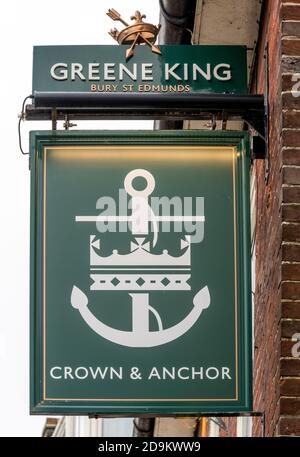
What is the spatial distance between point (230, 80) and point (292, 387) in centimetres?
229

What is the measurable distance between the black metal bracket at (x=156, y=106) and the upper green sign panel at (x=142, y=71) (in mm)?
113

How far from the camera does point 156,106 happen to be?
10695 mm

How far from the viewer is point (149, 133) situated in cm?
1034

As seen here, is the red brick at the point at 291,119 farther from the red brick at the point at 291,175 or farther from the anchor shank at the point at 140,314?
the anchor shank at the point at 140,314

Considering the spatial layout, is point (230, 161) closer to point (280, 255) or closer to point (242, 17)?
point (280, 255)

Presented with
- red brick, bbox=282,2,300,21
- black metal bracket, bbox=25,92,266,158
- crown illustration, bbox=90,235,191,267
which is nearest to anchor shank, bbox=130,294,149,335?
crown illustration, bbox=90,235,191,267

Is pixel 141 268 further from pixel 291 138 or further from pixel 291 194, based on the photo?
pixel 291 138

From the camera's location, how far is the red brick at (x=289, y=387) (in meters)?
9.38

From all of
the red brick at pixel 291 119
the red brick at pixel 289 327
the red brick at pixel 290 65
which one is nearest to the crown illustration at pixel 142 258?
the red brick at pixel 289 327

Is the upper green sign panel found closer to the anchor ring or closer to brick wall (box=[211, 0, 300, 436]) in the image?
brick wall (box=[211, 0, 300, 436])

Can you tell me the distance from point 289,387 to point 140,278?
44.6 inches

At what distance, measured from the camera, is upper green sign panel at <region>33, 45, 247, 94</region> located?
10805mm
